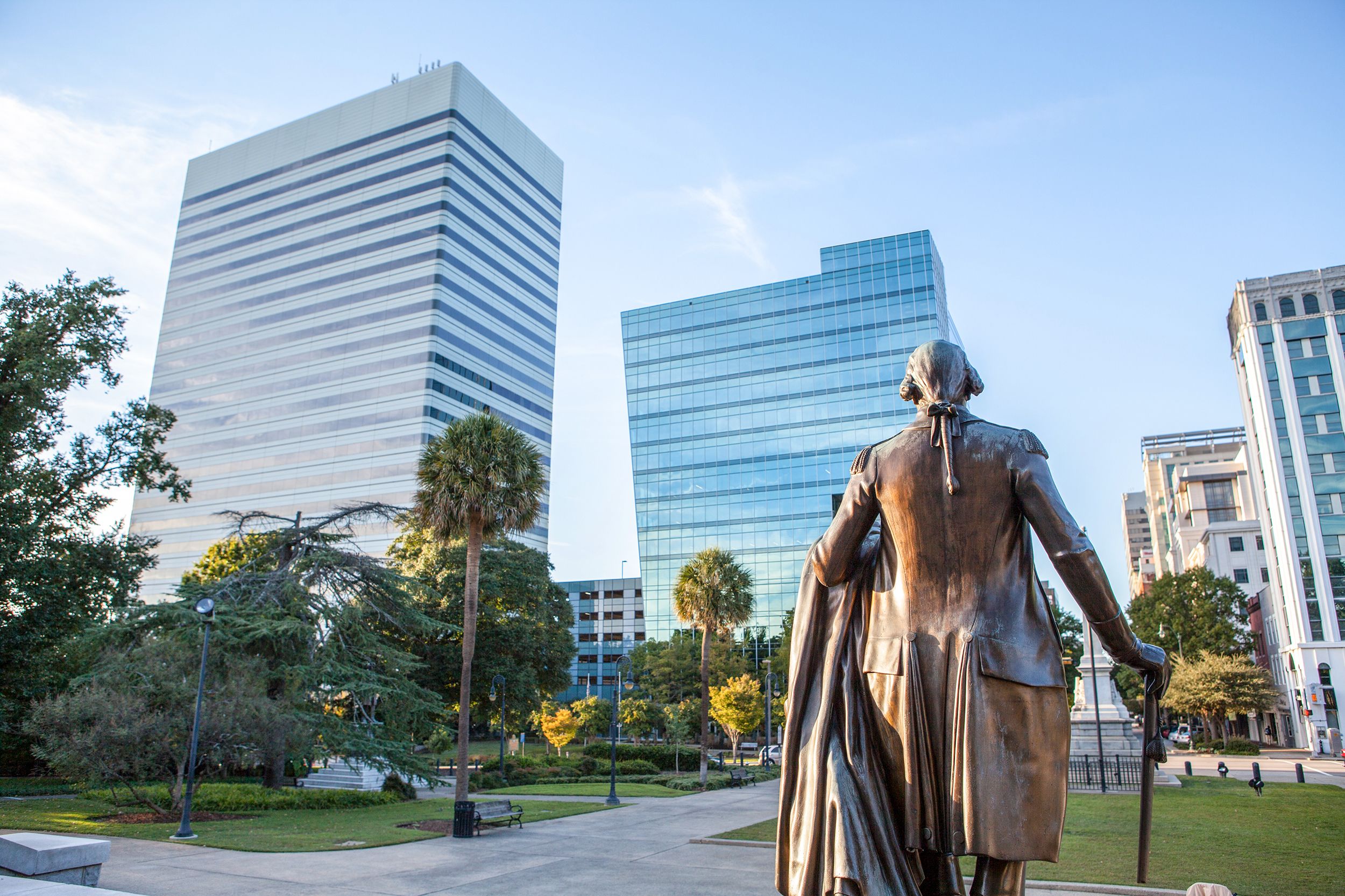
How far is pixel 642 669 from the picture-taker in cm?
7106

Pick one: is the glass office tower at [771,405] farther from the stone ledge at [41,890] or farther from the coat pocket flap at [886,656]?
the coat pocket flap at [886,656]

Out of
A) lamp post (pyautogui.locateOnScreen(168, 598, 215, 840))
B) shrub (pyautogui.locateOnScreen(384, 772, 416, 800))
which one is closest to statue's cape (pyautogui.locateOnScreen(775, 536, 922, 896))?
lamp post (pyautogui.locateOnScreen(168, 598, 215, 840))

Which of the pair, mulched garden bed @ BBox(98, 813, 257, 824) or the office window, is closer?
mulched garden bed @ BBox(98, 813, 257, 824)

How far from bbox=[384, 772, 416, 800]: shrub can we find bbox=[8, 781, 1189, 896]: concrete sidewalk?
39.8 ft

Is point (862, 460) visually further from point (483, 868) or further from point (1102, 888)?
point (483, 868)

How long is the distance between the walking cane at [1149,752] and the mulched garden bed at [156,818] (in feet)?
74.9

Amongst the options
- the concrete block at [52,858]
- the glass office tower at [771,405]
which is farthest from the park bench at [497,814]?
the glass office tower at [771,405]

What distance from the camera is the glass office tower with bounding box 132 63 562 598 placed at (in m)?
86.2

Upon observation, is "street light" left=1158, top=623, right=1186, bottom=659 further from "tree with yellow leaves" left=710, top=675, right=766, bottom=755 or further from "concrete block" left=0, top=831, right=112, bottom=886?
"concrete block" left=0, top=831, right=112, bottom=886

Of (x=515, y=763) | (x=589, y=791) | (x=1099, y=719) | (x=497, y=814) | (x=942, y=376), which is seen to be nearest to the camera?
(x=942, y=376)

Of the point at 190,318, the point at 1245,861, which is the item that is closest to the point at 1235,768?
the point at 1245,861

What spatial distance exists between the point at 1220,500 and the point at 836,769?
108457mm

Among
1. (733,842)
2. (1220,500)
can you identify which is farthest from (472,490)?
(1220,500)

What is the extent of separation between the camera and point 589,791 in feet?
106
